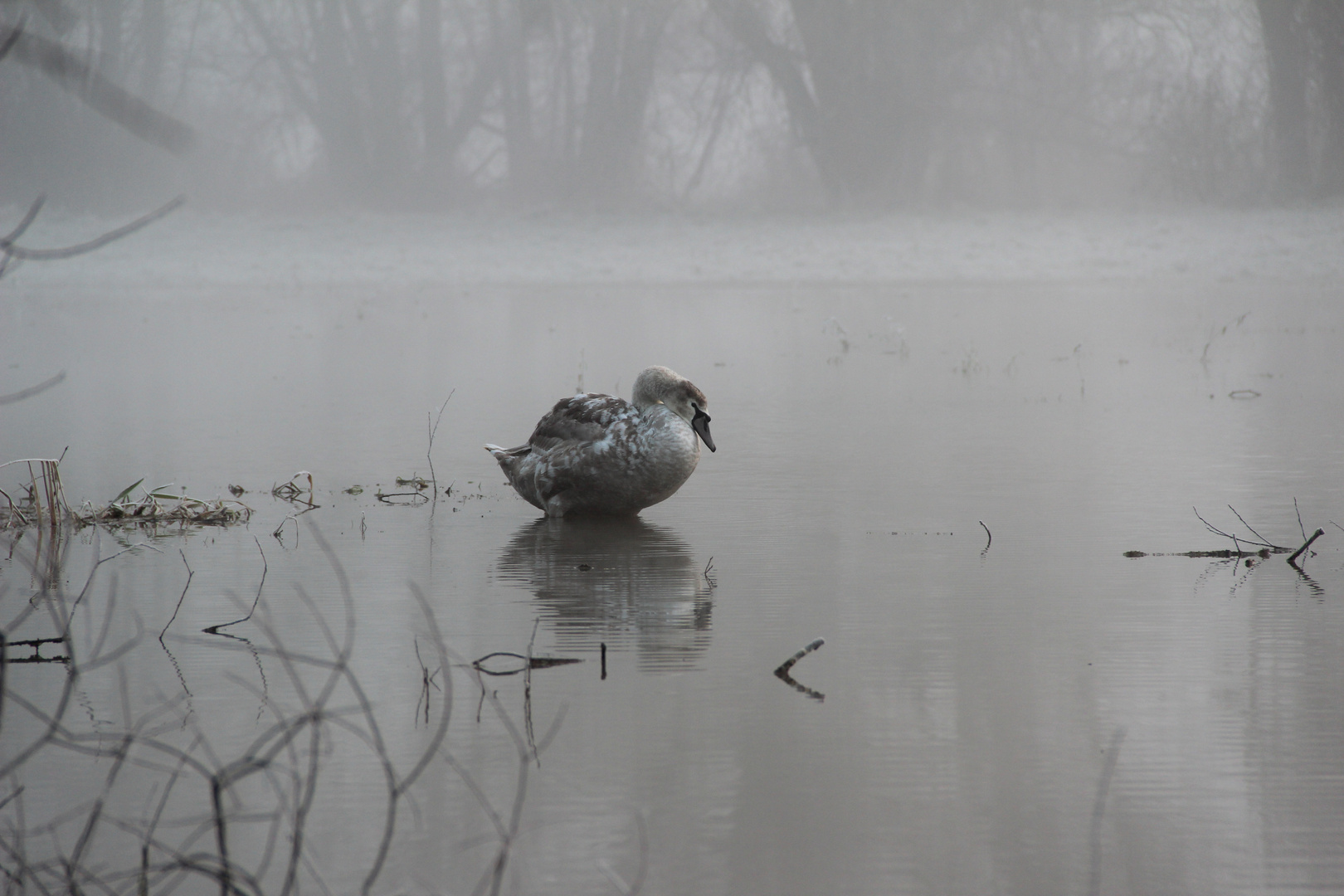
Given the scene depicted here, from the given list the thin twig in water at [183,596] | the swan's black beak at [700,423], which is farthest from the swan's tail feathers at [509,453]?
the thin twig in water at [183,596]

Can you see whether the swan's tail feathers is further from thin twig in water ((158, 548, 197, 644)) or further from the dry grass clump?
thin twig in water ((158, 548, 197, 644))

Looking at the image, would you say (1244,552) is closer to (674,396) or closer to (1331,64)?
(674,396)

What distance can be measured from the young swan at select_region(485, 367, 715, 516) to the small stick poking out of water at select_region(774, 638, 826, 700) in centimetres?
209

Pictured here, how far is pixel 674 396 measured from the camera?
19.5ft

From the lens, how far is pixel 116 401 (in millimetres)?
10992

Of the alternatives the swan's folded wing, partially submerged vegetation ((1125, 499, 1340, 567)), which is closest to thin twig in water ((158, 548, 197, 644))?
the swan's folded wing

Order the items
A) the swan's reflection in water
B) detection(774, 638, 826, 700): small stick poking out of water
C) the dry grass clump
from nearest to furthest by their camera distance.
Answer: detection(774, 638, 826, 700): small stick poking out of water → the swan's reflection in water → the dry grass clump

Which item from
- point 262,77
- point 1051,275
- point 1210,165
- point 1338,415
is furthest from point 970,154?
point 1338,415

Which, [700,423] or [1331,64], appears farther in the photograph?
[1331,64]

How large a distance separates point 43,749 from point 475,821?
1187 millimetres

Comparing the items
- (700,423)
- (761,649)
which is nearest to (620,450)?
(700,423)

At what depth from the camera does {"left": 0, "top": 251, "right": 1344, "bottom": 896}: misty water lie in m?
2.78

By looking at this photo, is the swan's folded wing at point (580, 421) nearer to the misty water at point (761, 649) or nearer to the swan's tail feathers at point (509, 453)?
the swan's tail feathers at point (509, 453)

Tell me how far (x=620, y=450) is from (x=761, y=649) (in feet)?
6.43
